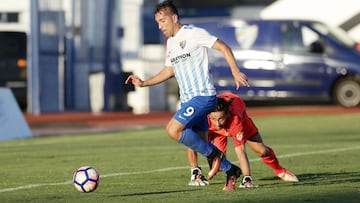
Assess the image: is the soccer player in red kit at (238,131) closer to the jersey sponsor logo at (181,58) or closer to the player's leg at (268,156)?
the player's leg at (268,156)

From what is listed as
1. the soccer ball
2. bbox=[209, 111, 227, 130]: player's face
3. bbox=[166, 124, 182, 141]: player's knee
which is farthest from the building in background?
the soccer ball

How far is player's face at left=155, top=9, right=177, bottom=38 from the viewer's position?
1113cm

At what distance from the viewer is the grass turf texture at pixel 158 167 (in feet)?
34.0

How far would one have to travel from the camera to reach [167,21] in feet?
36.6

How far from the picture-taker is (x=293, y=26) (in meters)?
28.2

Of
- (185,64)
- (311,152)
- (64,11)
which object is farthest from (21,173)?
(64,11)

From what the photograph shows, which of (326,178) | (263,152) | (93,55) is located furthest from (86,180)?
(93,55)

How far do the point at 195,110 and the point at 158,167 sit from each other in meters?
2.83

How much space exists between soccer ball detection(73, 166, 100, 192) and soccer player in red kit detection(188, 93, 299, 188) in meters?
1.33

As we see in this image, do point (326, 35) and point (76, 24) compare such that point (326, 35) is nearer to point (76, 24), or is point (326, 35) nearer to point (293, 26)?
point (293, 26)

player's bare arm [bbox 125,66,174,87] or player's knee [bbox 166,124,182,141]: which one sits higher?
player's bare arm [bbox 125,66,174,87]

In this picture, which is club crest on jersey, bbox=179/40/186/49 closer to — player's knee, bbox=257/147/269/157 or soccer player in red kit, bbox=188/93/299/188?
soccer player in red kit, bbox=188/93/299/188

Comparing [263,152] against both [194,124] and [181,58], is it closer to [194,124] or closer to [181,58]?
[194,124]

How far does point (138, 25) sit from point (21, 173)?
17066 mm
